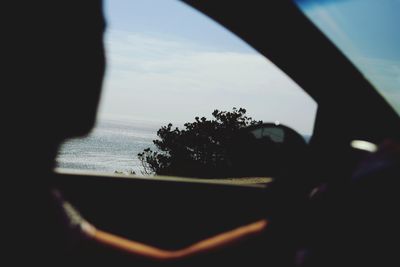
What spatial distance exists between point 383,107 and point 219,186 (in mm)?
1242

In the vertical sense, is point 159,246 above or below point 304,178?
below

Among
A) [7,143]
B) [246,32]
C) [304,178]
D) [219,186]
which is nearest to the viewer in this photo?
[7,143]

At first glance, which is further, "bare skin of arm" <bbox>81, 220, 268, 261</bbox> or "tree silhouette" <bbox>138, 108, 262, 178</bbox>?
"tree silhouette" <bbox>138, 108, 262, 178</bbox>

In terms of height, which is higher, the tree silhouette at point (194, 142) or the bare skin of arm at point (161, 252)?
the bare skin of arm at point (161, 252)

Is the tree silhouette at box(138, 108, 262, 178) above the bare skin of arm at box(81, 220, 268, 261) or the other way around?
the other way around

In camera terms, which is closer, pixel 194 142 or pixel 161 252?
pixel 161 252

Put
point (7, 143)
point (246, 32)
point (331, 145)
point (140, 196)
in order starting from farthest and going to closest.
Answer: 1. point (246, 32)
2. point (140, 196)
3. point (331, 145)
4. point (7, 143)

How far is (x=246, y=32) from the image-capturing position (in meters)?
3.06

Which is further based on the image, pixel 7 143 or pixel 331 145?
pixel 331 145

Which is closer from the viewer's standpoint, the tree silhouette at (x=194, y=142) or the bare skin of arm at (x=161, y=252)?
the bare skin of arm at (x=161, y=252)

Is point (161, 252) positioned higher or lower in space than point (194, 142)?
higher

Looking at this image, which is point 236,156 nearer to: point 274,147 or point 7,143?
point 274,147

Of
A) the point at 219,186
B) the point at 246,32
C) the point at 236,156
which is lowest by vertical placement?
the point at 219,186

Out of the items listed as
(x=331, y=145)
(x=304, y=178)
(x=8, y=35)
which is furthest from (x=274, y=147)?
(x=8, y=35)
